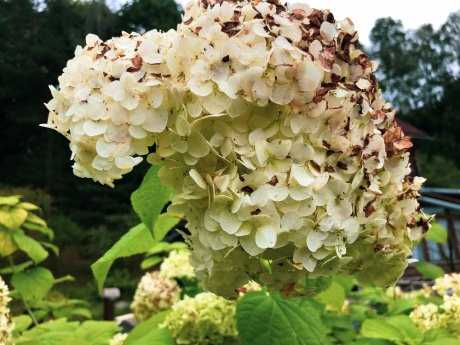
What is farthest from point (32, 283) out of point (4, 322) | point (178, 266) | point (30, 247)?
point (4, 322)

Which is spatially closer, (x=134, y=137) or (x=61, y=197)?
(x=134, y=137)

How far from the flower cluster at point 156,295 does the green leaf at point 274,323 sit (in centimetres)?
166

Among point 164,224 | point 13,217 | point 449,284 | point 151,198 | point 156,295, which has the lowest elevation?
point 156,295

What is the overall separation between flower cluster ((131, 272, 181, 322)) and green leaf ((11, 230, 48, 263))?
560 millimetres

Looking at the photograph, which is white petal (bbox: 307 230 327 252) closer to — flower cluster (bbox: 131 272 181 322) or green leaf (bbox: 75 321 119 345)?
green leaf (bbox: 75 321 119 345)

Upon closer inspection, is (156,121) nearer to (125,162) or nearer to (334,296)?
(125,162)

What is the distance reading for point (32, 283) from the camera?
7.04 feet

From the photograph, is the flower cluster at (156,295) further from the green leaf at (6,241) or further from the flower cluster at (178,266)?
the green leaf at (6,241)

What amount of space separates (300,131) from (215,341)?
77 centimetres

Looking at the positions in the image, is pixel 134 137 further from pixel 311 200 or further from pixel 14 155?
pixel 14 155

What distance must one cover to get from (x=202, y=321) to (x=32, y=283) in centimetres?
97

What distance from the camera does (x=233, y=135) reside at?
0.76 m

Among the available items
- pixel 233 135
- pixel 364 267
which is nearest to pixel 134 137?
pixel 233 135

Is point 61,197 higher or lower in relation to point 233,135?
lower
